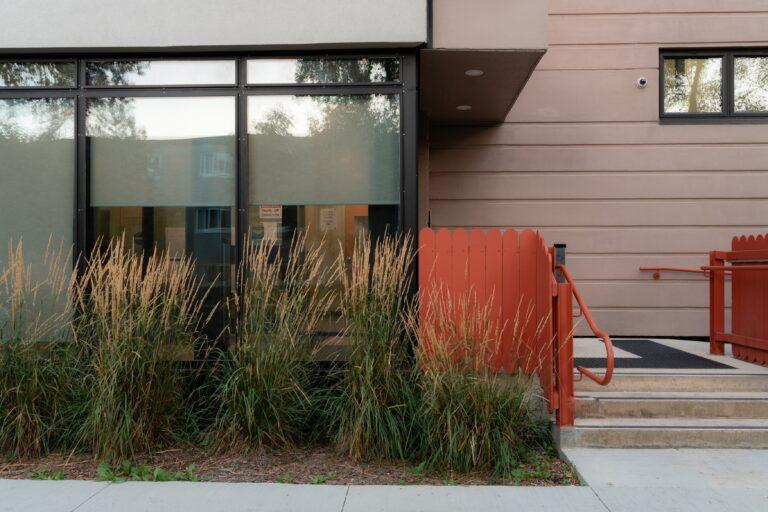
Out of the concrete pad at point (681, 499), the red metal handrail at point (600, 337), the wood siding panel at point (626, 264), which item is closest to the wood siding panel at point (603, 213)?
the wood siding panel at point (626, 264)

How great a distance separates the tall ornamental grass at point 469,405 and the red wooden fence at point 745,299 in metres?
2.75

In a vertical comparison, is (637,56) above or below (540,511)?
above

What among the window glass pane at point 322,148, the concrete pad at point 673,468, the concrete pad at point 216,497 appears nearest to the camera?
the concrete pad at point 216,497

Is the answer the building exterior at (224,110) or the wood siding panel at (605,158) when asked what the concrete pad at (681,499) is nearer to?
the building exterior at (224,110)

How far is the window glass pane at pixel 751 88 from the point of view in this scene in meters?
8.02

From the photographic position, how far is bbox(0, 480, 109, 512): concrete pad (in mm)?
3822

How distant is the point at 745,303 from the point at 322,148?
4438 mm

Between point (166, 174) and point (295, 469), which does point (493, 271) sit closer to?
point (295, 469)

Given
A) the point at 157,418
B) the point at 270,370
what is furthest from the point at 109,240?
the point at 270,370

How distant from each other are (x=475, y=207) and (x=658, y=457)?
4.39 meters

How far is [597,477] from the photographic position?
417cm

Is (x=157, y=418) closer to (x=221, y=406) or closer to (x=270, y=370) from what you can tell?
(x=221, y=406)

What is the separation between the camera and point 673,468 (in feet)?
14.1

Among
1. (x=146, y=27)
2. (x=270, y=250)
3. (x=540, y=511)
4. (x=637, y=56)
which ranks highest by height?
(x=637, y=56)
